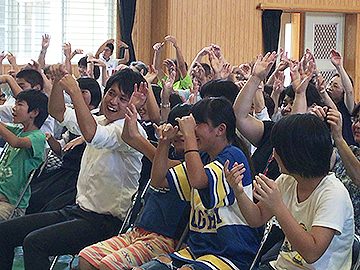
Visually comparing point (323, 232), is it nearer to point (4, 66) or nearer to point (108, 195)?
point (108, 195)

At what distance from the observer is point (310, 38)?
10969 mm

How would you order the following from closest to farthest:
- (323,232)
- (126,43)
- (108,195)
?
(323,232) → (108,195) → (126,43)

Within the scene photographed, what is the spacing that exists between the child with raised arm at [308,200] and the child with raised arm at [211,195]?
17 cm

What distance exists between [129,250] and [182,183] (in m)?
0.37

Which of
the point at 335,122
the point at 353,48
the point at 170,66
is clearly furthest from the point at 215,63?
the point at 353,48

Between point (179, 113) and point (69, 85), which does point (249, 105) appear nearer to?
point (179, 113)

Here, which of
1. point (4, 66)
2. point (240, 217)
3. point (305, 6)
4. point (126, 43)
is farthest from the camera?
point (305, 6)

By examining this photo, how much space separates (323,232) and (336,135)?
0.72 m

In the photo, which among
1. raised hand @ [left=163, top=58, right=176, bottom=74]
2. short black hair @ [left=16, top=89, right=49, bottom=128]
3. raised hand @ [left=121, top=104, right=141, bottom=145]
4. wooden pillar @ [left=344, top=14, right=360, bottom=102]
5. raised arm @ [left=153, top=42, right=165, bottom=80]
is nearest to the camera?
raised hand @ [left=121, top=104, right=141, bottom=145]

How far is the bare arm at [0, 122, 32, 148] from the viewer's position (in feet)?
12.5

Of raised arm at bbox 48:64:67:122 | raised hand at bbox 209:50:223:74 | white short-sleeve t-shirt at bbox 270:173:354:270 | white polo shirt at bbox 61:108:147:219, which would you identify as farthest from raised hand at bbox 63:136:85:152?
white short-sleeve t-shirt at bbox 270:173:354:270

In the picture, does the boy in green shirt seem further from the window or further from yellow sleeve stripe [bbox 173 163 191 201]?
the window

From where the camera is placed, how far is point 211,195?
259 centimetres

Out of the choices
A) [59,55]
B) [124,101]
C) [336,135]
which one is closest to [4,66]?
[59,55]
